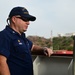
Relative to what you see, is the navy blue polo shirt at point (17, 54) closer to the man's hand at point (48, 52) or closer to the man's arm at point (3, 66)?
the man's arm at point (3, 66)

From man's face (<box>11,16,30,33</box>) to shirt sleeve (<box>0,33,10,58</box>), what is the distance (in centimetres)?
26

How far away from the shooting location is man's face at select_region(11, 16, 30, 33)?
347 centimetres

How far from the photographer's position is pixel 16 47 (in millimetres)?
3377

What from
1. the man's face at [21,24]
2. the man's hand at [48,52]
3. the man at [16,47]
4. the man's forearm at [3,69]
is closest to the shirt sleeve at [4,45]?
the man at [16,47]

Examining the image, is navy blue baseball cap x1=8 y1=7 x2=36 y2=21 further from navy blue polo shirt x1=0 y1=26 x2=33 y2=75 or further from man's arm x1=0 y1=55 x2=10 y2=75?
man's arm x1=0 y1=55 x2=10 y2=75

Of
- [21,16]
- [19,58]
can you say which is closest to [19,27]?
[21,16]

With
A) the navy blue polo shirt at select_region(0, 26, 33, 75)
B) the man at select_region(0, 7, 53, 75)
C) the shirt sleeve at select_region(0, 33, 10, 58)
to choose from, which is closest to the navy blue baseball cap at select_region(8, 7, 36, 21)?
the man at select_region(0, 7, 53, 75)

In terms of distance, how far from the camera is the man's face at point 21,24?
3469 millimetres

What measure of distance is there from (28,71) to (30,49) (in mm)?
422

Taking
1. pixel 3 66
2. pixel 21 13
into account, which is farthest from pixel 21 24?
pixel 3 66

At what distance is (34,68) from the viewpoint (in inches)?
146

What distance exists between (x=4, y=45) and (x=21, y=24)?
0.38m

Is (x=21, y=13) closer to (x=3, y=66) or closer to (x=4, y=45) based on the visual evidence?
(x=4, y=45)

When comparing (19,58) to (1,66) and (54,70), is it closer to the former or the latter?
(1,66)
